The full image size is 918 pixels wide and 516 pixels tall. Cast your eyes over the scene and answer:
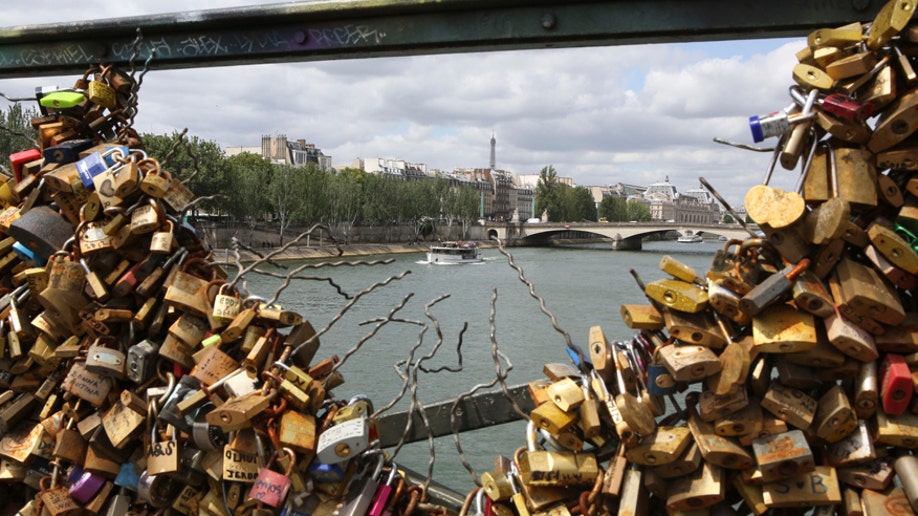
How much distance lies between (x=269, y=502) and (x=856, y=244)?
4.15 ft

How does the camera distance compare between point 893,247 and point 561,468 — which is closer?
point 893,247

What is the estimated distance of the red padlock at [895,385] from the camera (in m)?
1.27

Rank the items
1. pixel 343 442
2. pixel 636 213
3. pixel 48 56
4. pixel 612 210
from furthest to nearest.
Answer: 1. pixel 636 213
2. pixel 612 210
3. pixel 48 56
4. pixel 343 442

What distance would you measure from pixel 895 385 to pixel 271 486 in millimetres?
1219

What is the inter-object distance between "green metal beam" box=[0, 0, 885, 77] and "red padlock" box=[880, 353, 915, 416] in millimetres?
700

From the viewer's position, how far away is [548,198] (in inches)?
3625

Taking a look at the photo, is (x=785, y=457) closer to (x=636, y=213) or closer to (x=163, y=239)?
(x=163, y=239)

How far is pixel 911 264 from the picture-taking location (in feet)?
4.18

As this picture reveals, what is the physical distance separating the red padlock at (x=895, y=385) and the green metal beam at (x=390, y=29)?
700mm

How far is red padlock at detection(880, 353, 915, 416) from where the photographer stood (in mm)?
1266

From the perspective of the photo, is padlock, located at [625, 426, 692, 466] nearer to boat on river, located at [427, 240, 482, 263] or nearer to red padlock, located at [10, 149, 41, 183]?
red padlock, located at [10, 149, 41, 183]

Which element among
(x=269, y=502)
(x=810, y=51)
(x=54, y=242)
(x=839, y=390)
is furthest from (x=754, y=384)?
(x=54, y=242)

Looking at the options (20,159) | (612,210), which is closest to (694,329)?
(20,159)

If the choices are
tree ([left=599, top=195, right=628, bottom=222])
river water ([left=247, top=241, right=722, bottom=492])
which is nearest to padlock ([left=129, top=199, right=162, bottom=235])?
river water ([left=247, top=241, right=722, bottom=492])
